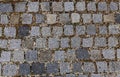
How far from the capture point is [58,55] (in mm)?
4953

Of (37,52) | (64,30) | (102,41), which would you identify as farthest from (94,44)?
(37,52)

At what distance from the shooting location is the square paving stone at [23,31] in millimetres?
5051

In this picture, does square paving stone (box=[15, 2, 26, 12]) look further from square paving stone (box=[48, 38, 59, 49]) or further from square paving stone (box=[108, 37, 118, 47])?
square paving stone (box=[108, 37, 118, 47])

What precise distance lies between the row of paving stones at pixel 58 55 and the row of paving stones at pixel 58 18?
0.43 meters

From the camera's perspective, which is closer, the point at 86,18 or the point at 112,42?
the point at 112,42

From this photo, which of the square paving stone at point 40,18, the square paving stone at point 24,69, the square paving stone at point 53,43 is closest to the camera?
the square paving stone at point 24,69

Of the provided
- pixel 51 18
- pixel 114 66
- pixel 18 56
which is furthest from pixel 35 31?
pixel 114 66

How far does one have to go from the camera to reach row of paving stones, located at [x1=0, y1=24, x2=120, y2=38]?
505cm

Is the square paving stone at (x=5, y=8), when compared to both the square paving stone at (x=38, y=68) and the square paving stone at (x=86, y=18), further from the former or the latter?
the square paving stone at (x=86, y=18)

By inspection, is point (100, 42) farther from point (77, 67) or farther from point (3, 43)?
point (3, 43)

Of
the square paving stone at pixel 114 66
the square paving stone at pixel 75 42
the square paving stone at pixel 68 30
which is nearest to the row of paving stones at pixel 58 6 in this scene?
the square paving stone at pixel 68 30

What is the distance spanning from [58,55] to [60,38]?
247 millimetres

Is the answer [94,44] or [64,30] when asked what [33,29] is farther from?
[94,44]

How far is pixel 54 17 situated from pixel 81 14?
0.38 metres
